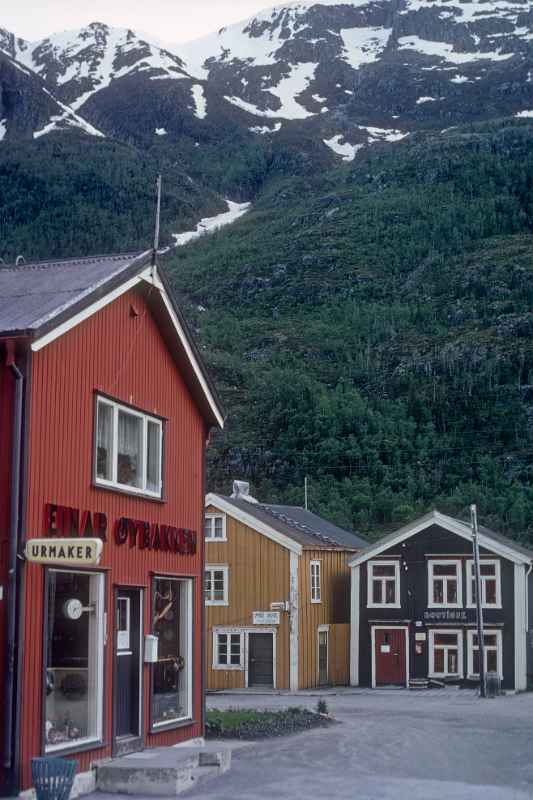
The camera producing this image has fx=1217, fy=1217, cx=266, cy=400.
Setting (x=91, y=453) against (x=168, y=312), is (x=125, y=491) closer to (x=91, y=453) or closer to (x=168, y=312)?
(x=91, y=453)

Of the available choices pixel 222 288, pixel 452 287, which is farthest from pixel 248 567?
pixel 222 288

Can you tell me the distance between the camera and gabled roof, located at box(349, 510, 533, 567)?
137 ft

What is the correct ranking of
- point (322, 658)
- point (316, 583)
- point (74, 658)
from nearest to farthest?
point (74, 658) → point (316, 583) → point (322, 658)

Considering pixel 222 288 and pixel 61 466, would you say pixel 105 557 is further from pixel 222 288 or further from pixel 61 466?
pixel 222 288

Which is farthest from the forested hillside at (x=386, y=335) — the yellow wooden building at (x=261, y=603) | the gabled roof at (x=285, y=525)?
the yellow wooden building at (x=261, y=603)

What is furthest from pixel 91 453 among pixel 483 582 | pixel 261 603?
pixel 483 582

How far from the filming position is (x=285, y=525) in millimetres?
43938

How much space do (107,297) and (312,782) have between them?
7.57 m

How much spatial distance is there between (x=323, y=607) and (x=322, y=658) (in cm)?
183

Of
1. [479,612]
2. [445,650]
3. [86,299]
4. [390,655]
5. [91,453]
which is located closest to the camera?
[86,299]

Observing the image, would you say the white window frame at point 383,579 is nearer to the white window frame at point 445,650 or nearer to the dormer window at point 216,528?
the white window frame at point 445,650

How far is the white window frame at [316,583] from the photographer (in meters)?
43.1

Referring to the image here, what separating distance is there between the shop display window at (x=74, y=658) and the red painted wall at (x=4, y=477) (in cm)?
89

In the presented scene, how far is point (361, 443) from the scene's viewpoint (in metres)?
104
